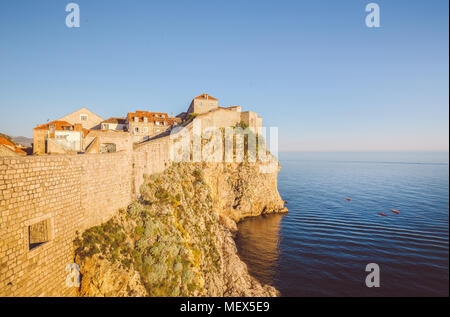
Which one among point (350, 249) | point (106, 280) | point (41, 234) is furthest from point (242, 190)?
point (41, 234)

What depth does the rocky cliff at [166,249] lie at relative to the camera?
38.6ft

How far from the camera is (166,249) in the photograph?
15.4 metres

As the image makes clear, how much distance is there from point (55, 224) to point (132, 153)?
352 inches

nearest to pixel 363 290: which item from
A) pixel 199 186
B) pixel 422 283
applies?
pixel 422 283

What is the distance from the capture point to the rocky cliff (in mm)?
11758

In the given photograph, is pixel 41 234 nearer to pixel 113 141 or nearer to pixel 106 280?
pixel 106 280

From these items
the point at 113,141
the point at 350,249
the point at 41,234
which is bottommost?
the point at 350,249

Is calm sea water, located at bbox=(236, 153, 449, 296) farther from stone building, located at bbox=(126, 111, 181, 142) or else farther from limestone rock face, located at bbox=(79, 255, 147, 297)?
stone building, located at bbox=(126, 111, 181, 142)

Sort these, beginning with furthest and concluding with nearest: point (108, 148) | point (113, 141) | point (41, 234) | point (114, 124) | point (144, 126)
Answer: point (114, 124) → point (144, 126) → point (108, 148) → point (113, 141) → point (41, 234)

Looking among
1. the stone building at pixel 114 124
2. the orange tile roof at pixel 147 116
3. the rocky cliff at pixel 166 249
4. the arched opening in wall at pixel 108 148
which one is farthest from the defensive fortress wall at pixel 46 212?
the stone building at pixel 114 124

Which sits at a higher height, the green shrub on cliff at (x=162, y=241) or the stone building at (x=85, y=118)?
the stone building at (x=85, y=118)

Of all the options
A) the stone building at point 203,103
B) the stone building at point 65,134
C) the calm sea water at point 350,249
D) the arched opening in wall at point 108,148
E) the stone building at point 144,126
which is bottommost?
the calm sea water at point 350,249

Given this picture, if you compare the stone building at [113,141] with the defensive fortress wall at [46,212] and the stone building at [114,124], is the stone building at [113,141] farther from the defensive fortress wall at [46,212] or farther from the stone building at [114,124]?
the stone building at [114,124]

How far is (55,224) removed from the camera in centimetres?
979
